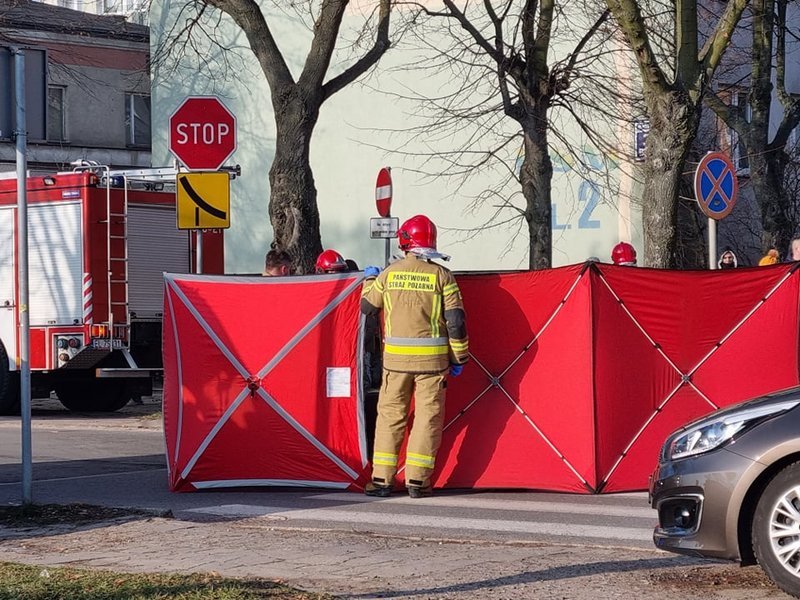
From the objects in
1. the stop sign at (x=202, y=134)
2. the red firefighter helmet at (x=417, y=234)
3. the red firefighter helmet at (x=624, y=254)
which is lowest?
the red firefighter helmet at (x=624, y=254)

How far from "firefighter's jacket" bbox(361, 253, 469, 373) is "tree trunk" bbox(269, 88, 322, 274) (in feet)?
20.9

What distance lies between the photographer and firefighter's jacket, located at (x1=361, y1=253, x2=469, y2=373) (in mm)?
10289

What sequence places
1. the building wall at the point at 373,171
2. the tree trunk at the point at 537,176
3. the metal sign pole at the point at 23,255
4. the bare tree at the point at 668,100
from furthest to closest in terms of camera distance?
the building wall at the point at 373,171, the tree trunk at the point at 537,176, the bare tree at the point at 668,100, the metal sign pole at the point at 23,255

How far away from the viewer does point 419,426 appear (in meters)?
10.3

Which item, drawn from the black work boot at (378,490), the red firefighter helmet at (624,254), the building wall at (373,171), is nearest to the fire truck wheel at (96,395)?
the red firefighter helmet at (624,254)

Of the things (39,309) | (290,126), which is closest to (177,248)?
(39,309)

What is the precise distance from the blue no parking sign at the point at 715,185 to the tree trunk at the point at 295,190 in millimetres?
4507

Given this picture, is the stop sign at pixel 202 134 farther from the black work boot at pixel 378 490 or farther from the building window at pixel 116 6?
the building window at pixel 116 6

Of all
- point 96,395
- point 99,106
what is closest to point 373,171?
point 99,106

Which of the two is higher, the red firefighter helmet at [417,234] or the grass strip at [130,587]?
the red firefighter helmet at [417,234]

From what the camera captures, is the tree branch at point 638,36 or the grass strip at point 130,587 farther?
the tree branch at point 638,36

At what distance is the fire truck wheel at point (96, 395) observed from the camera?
20222 mm

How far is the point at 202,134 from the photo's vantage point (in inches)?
538

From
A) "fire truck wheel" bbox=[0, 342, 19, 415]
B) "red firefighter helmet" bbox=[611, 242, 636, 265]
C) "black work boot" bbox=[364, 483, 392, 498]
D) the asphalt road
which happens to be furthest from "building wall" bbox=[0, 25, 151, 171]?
"black work boot" bbox=[364, 483, 392, 498]
